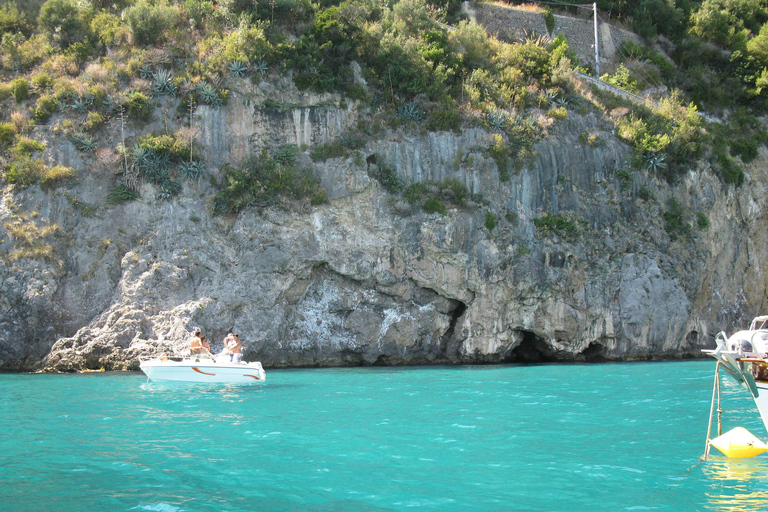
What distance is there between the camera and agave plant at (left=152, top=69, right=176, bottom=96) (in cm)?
2797

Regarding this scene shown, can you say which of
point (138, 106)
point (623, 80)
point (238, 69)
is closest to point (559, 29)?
point (623, 80)

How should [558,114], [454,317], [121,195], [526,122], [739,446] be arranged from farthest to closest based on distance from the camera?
1. [558,114]
2. [526,122]
3. [454,317]
4. [121,195]
5. [739,446]

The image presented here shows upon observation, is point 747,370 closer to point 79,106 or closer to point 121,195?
point 121,195

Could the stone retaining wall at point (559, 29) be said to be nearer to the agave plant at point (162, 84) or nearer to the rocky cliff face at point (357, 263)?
the rocky cliff face at point (357, 263)

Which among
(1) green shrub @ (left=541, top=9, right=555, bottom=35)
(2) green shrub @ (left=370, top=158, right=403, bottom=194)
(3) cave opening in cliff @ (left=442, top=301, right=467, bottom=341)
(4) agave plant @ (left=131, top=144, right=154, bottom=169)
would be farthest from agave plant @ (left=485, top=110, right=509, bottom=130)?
(4) agave plant @ (left=131, top=144, right=154, bottom=169)

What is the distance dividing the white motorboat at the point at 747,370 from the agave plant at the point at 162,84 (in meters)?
25.4

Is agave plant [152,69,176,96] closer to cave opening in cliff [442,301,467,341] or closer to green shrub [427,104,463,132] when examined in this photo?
green shrub [427,104,463,132]

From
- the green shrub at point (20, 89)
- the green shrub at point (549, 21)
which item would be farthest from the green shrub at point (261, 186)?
the green shrub at point (549, 21)

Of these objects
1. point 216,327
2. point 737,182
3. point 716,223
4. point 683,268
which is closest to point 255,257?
point 216,327

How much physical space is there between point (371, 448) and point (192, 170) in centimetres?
1923

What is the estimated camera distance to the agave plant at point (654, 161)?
30922 millimetres

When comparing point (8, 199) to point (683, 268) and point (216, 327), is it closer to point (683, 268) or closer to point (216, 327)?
point (216, 327)

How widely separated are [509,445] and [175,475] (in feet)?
20.7

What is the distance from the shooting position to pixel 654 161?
1217 inches
